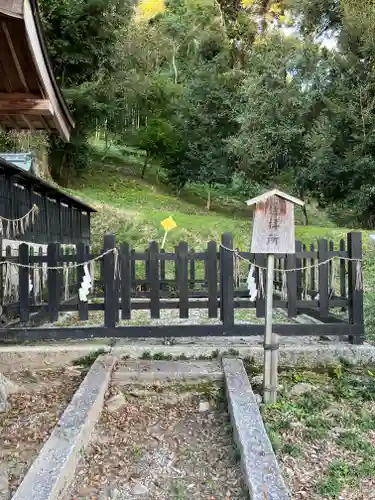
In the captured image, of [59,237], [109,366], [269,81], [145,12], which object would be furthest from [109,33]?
[109,366]

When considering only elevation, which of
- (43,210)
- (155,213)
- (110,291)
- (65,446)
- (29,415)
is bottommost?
(29,415)

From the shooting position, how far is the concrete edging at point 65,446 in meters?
2.84

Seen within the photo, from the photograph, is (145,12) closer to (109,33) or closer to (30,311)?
A: (109,33)

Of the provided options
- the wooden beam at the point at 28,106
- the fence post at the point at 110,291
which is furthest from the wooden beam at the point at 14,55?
the fence post at the point at 110,291

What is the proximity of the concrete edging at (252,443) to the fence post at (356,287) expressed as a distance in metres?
1.95

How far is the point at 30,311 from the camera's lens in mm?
6457

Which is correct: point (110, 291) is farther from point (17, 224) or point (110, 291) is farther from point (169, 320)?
point (17, 224)

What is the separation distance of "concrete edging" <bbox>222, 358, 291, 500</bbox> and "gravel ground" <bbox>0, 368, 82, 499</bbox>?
1.66 m

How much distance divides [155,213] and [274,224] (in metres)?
17.7

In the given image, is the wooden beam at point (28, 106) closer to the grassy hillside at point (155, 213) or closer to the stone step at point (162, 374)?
the stone step at point (162, 374)

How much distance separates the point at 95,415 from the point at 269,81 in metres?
24.3

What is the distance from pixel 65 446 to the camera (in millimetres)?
3383

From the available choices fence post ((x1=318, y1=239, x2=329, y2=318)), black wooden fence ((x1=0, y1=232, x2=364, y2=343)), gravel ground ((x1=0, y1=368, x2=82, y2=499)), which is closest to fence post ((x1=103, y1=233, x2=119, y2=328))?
black wooden fence ((x1=0, y1=232, x2=364, y2=343))

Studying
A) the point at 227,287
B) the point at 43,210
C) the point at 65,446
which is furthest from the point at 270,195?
the point at 43,210
